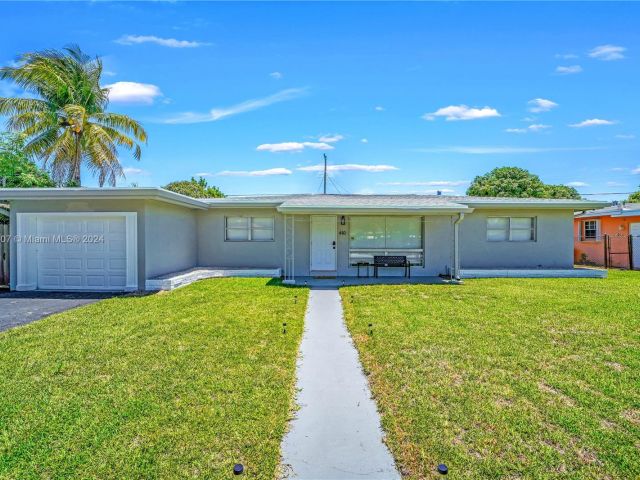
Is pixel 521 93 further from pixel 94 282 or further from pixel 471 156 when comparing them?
pixel 471 156

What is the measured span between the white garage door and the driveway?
76cm

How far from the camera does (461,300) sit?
967 centimetres

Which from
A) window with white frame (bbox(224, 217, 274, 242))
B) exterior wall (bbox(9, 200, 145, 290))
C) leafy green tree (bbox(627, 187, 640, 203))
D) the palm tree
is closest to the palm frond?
the palm tree

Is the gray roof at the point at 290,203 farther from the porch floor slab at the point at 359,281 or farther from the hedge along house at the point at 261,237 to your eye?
the porch floor slab at the point at 359,281

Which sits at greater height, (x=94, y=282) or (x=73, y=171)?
(x=73, y=171)

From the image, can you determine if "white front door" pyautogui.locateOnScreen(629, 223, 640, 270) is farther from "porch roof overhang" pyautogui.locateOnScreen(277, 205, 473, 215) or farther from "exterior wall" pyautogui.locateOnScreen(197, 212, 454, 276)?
"porch roof overhang" pyautogui.locateOnScreen(277, 205, 473, 215)

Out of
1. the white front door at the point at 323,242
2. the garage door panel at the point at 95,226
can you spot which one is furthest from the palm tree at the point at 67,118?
the white front door at the point at 323,242

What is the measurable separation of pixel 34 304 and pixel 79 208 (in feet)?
10.6

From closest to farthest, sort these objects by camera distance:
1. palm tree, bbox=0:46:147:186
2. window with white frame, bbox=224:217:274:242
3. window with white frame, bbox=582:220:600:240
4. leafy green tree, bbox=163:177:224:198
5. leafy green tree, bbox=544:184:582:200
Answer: window with white frame, bbox=224:217:274:242, palm tree, bbox=0:46:147:186, window with white frame, bbox=582:220:600:240, leafy green tree, bbox=544:184:582:200, leafy green tree, bbox=163:177:224:198

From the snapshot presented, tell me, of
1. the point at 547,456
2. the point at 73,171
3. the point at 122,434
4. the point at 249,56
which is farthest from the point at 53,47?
the point at 547,456

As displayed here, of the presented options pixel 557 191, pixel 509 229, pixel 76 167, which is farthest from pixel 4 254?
pixel 557 191

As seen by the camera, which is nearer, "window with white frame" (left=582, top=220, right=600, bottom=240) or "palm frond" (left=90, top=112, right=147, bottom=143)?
"palm frond" (left=90, top=112, right=147, bottom=143)

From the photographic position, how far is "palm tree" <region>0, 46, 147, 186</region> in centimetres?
1745

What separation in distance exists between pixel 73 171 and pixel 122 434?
18578 mm
